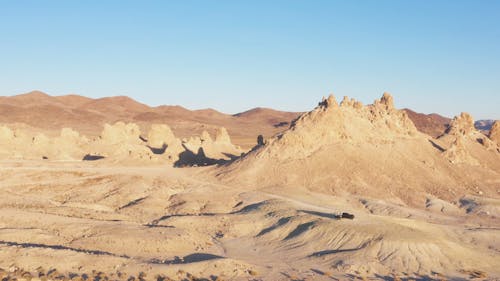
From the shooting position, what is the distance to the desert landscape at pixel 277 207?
20.8 m

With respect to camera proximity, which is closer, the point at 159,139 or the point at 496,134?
the point at 496,134

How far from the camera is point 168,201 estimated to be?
32.5 metres

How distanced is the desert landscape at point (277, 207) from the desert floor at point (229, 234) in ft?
0.28

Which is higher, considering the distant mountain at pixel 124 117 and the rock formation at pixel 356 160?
the distant mountain at pixel 124 117

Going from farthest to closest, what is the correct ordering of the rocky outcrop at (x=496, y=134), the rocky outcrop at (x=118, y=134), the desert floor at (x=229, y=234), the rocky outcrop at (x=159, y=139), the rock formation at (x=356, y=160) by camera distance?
1. the rocky outcrop at (x=118, y=134)
2. the rocky outcrop at (x=159, y=139)
3. the rocky outcrop at (x=496, y=134)
4. the rock formation at (x=356, y=160)
5. the desert floor at (x=229, y=234)

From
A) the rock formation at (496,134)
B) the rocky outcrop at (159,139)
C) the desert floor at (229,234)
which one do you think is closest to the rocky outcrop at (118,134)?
the rocky outcrop at (159,139)

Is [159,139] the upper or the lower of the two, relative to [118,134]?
lower

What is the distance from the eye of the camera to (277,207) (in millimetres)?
28734

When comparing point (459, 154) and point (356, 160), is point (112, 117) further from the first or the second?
point (459, 154)

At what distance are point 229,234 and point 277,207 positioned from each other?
3.73 meters

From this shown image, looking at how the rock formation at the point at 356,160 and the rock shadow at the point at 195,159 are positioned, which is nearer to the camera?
the rock formation at the point at 356,160

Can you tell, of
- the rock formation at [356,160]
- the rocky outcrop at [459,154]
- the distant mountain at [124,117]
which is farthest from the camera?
the distant mountain at [124,117]

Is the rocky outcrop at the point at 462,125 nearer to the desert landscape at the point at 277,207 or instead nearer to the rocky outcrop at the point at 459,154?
the desert landscape at the point at 277,207

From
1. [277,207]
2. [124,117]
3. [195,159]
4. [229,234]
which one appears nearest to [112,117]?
[124,117]
